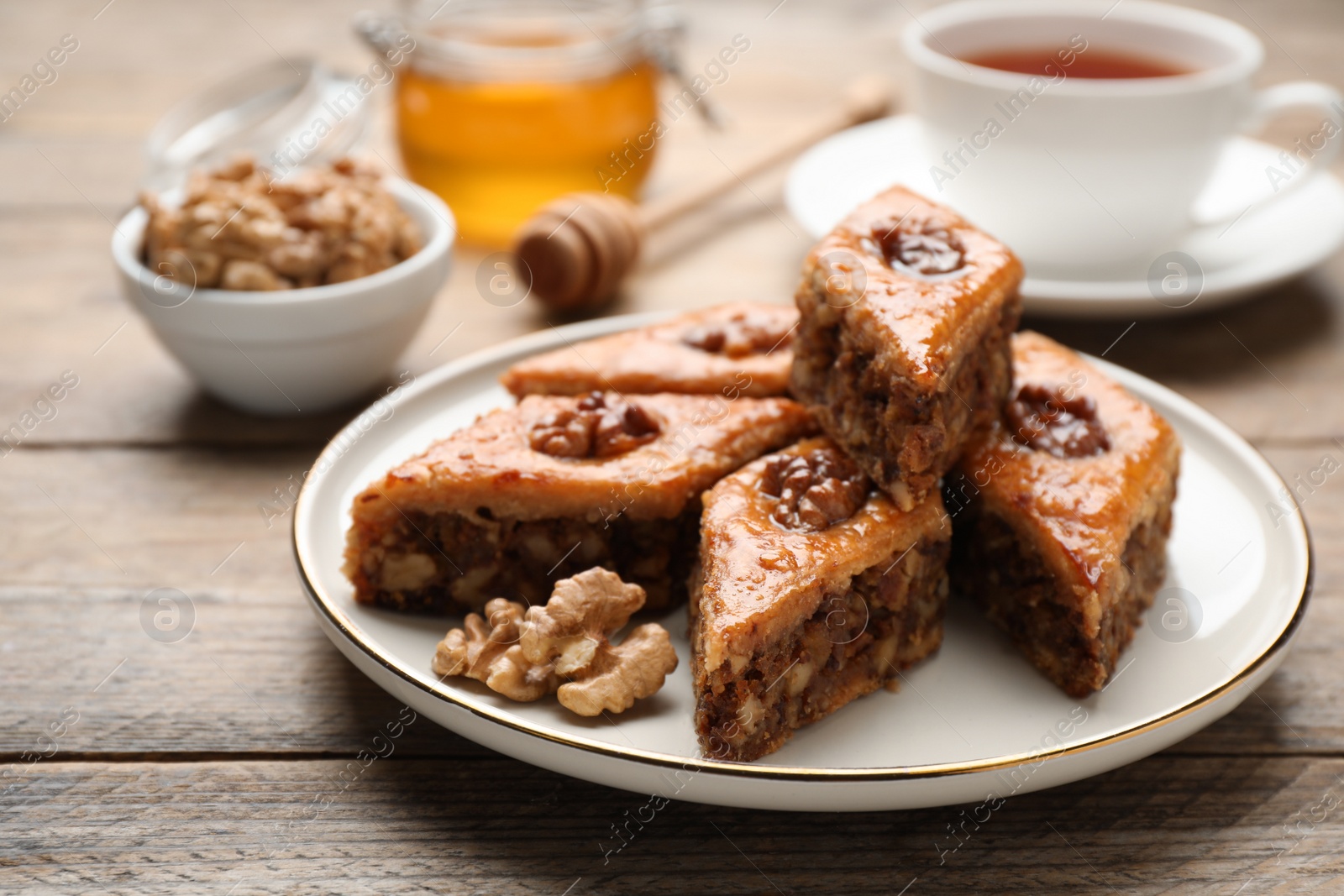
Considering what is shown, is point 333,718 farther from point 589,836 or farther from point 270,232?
point 270,232

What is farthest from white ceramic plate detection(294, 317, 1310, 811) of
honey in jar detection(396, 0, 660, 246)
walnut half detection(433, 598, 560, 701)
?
honey in jar detection(396, 0, 660, 246)

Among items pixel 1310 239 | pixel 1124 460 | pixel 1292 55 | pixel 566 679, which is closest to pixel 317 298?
pixel 566 679

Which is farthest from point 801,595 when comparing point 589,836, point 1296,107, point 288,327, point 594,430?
point 1296,107

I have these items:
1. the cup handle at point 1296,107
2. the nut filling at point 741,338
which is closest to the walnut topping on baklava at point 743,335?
the nut filling at point 741,338

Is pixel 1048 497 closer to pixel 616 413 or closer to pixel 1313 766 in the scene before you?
pixel 1313 766

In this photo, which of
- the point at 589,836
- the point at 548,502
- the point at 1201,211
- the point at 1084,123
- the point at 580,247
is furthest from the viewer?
the point at 1201,211

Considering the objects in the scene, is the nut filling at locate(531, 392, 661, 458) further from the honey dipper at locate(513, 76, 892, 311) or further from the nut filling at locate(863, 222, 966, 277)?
the honey dipper at locate(513, 76, 892, 311)
